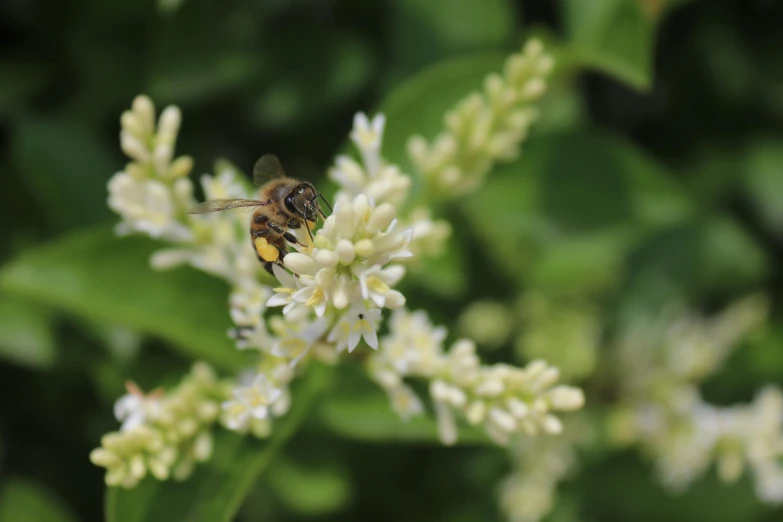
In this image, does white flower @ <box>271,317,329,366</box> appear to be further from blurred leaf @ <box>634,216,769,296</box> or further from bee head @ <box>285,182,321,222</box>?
blurred leaf @ <box>634,216,769,296</box>

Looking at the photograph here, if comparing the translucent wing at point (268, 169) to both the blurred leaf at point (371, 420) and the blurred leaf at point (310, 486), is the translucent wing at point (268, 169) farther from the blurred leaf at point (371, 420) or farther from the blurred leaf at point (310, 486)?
the blurred leaf at point (310, 486)

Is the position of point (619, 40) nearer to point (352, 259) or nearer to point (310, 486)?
point (352, 259)

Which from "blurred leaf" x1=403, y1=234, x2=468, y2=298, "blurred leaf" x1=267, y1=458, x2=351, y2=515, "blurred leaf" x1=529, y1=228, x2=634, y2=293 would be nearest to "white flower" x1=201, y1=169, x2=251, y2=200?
"blurred leaf" x1=403, y1=234, x2=468, y2=298

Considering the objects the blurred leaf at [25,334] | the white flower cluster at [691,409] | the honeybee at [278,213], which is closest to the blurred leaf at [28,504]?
the blurred leaf at [25,334]

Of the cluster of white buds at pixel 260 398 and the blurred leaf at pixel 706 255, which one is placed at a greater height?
the blurred leaf at pixel 706 255

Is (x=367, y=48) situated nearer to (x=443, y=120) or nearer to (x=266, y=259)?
(x=443, y=120)

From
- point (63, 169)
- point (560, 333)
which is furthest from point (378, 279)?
point (63, 169)
